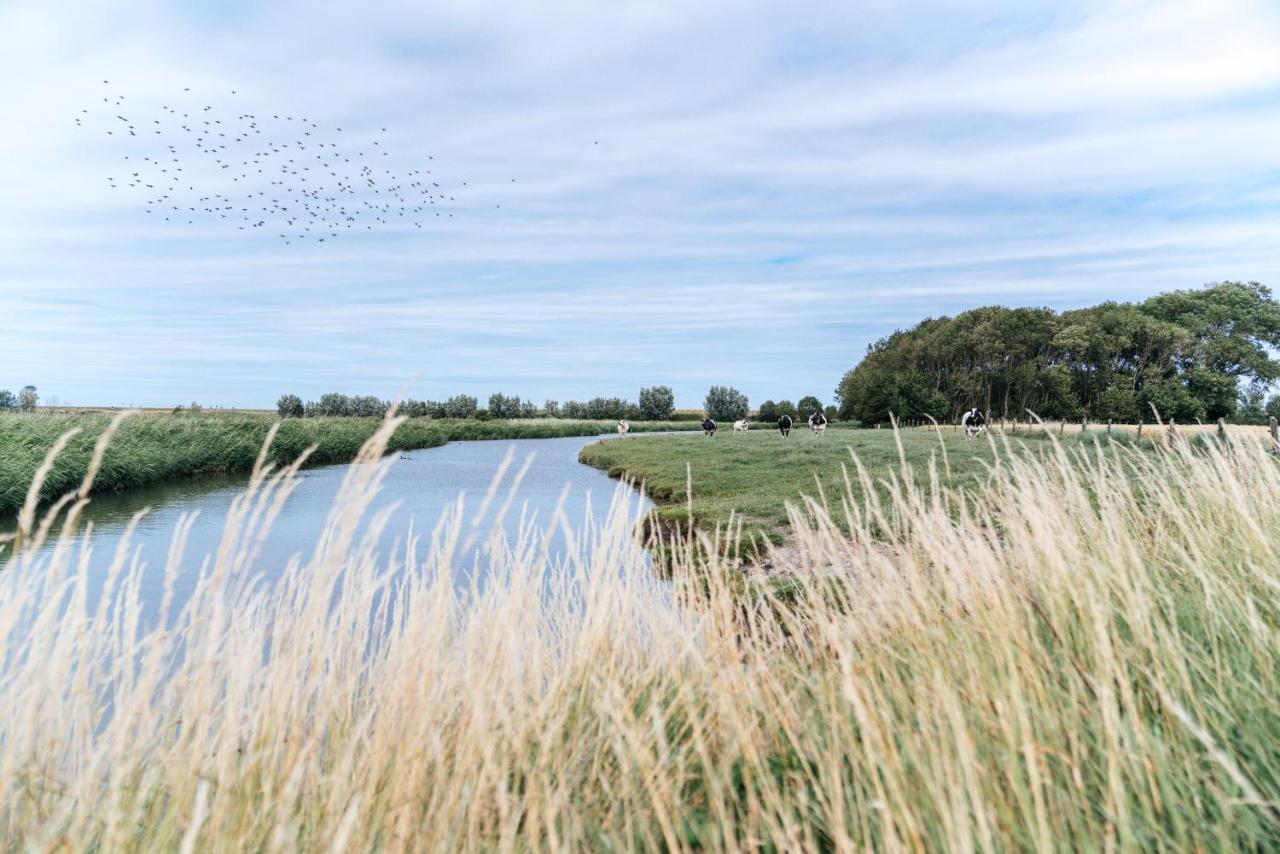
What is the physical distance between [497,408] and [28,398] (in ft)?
153

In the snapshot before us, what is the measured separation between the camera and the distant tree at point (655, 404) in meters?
103

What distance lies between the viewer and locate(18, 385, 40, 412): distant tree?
46.2 meters

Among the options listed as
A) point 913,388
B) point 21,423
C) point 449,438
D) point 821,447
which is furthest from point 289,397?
point 821,447

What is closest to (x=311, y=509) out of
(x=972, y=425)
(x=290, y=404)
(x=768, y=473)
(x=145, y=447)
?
(x=145, y=447)

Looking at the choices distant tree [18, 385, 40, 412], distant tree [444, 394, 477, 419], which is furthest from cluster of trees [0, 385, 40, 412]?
distant tree [444, 394, 477, 419]

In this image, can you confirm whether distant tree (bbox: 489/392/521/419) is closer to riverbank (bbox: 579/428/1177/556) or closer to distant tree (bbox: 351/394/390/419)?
distant tree (bbox: 351/394/390/419)

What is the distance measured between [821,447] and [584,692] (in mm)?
22844

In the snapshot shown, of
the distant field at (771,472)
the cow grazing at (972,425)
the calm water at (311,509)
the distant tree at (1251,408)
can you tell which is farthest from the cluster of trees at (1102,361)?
the calm water at (311,509)

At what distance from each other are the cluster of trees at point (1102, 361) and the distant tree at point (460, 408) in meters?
42.7

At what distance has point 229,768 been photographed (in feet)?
8.18

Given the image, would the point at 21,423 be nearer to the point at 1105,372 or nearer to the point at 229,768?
the point at 229,768

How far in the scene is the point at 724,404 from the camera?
10275 cm

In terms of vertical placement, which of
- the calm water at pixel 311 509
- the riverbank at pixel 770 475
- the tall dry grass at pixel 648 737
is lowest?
the calm water at pixel 311 509

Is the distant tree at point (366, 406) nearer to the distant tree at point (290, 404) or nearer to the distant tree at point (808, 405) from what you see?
the distant tree at point (290, 404)
